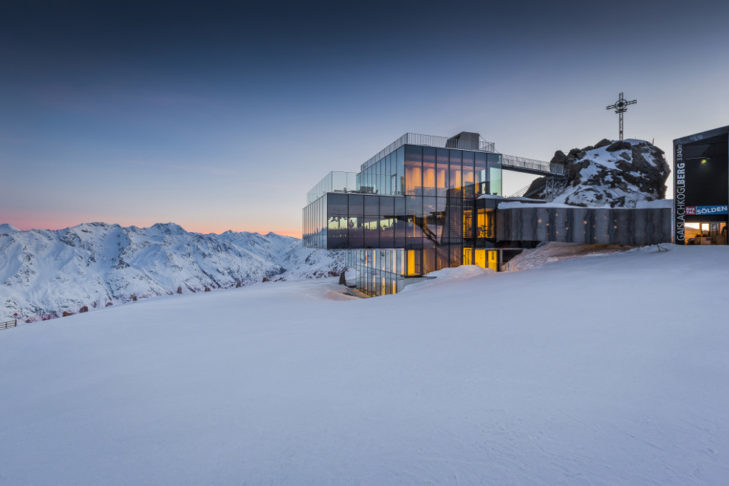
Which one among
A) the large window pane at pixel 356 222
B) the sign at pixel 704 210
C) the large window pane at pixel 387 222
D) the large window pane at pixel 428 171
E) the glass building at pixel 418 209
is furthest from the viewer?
the large window pane at pixel 428 171

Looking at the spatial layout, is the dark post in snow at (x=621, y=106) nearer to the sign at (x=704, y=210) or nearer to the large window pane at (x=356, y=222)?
the sign at (x=704, y=210)

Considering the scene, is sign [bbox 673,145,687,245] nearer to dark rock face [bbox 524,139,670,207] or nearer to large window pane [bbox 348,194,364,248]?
dark rock face [bbox 524,139,670,207]

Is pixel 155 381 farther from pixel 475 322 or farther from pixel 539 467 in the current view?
pixel 475 322

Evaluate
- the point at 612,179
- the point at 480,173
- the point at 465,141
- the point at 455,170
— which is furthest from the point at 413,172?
the point at 612,179

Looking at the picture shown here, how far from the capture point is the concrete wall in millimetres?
21438

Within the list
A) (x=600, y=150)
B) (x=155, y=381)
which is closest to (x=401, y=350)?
(x=155, y=381)

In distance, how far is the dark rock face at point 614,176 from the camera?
4278 cm

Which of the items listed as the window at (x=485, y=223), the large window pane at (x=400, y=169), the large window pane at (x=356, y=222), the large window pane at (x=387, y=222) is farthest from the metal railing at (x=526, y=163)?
the large window pane at (x=356, y=222)

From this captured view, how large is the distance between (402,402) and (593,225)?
2505 centimetres

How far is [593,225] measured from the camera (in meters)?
22.4

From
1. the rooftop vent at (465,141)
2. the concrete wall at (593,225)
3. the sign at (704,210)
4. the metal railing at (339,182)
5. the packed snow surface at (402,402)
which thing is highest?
the rooftop vent at (465,141)

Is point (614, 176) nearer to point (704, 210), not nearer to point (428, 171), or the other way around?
point (704, 210)

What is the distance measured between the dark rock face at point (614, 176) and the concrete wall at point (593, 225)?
22.3 metres

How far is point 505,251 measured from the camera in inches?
1012
